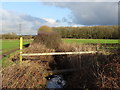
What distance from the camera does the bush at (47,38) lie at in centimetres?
1201

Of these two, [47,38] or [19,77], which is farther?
[47,38]

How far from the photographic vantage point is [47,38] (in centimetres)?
1199

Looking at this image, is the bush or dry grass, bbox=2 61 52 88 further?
the bush

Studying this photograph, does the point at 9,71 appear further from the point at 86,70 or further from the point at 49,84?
the point at 86,70

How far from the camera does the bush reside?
12009 mm

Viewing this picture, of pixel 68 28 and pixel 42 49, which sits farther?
pixel 68 28

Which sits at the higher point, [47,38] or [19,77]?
[47,38]

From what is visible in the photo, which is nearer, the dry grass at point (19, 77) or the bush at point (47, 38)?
the dry grass at point (19, 77)

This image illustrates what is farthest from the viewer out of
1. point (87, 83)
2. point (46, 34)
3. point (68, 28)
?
point (68, 28)

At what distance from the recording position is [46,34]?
12148mm

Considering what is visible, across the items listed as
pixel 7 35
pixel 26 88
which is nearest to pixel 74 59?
pixel 26 88

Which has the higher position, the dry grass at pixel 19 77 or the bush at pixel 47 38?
the bush at pixel 47 38

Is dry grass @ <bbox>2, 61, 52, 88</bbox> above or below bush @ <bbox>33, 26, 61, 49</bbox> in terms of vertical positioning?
below

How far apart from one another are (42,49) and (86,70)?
6.14 m
